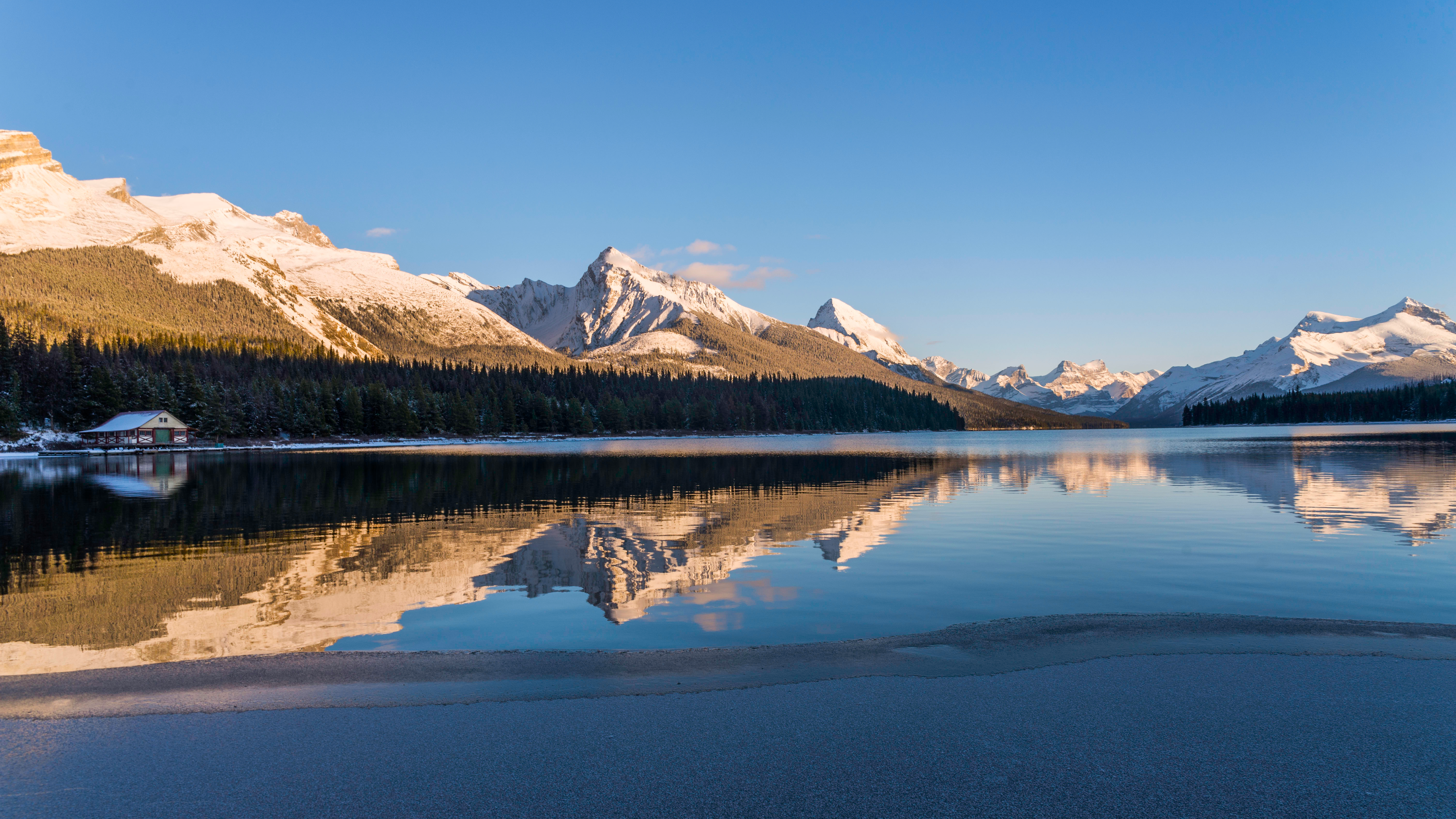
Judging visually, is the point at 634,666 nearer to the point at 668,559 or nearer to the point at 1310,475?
the point at 668,559

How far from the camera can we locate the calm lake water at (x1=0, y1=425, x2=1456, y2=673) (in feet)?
53.6

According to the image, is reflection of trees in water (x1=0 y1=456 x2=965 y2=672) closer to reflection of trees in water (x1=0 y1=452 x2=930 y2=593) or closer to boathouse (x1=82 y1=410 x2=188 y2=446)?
reflection of trees in water (x1=0 y1=452 x2=930 y2=593)

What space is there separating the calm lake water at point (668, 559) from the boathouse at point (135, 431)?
9015cm

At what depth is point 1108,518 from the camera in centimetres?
3588

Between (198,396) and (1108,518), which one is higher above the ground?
(198,396)

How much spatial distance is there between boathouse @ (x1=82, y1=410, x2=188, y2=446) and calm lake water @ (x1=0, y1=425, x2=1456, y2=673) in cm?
9015

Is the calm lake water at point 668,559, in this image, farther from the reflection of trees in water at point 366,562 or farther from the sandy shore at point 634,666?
the sandy shore at point 634,666

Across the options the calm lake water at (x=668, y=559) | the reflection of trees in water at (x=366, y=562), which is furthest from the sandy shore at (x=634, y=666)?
the reflection of trees in water at (x=366, y=562)

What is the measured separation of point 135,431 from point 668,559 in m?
149

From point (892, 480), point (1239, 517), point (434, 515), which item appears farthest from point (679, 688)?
point (892, 480)

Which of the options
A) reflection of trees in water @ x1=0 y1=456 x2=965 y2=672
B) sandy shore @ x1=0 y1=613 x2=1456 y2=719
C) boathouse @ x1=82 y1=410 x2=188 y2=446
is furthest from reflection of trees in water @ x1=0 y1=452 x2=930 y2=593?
boathouse @ x1=82 y1=410 x2=188 y2=446

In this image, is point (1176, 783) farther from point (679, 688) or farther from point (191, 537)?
point (191, 537)

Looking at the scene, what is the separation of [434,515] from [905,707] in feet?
102

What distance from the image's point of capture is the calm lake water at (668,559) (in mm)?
16328
